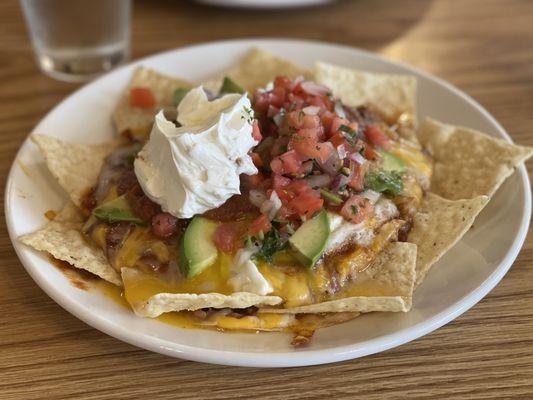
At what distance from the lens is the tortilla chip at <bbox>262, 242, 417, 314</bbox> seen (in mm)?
1940

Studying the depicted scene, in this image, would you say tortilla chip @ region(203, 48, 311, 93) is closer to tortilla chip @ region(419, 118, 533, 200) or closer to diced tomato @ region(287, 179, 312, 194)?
tortilla chip @ region(419, 118, 533, 200)

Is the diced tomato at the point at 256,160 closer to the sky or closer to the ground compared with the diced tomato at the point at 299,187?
closer to the ground

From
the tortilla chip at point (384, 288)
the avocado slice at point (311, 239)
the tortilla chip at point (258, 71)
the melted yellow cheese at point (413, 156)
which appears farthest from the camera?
the tortilla chip at point (258, 71)

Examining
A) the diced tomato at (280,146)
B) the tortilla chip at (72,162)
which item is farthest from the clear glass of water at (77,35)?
the diced tomato at (280,146)

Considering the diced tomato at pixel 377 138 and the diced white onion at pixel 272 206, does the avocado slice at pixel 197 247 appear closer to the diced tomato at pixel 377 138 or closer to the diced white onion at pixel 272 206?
the diced white onion at pixel 272 206

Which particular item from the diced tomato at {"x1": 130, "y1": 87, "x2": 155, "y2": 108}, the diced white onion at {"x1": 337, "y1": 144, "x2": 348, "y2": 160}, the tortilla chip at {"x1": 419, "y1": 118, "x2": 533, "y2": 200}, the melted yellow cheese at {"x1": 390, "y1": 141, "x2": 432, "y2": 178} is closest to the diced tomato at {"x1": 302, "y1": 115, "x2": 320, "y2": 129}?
the diced white onion at {"x1": 337, "y1": 144, "x2": 348, "y2": 160}

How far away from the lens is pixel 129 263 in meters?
2.14

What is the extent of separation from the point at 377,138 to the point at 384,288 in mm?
634

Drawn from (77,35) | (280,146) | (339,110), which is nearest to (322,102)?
(339,110)

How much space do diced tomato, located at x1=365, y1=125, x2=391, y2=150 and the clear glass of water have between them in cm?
152

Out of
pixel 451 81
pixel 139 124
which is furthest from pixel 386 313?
pixel 451 81

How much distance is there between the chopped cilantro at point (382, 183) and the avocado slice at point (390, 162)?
61 mm

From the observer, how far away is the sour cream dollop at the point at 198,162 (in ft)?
6.93

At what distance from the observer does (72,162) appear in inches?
98.2
